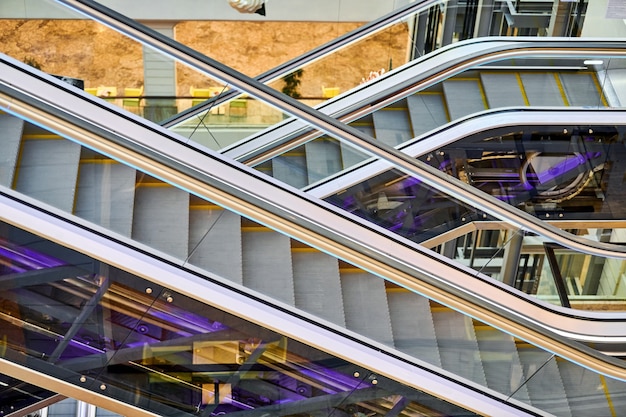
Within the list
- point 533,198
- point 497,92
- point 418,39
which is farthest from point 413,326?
point 418,39

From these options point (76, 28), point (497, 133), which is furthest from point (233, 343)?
point (497, 133)

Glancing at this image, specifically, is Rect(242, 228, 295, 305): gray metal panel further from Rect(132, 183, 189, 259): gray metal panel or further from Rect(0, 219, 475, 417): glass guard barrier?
Rect(0, 219, 475, 417): glass guard barrier

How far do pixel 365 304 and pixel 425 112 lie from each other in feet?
8.84

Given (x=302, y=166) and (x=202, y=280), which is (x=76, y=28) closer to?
(x=302, y=166)

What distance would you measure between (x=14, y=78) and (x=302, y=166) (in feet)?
7.38

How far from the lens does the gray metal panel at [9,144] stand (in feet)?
15.2

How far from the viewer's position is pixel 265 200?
5.04 metres

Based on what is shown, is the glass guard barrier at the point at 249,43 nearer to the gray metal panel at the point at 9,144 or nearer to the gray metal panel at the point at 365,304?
the gray metal panel at the point at 9,144

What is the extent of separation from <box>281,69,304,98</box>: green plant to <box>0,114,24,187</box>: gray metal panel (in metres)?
3.77

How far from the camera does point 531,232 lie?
623 centimetres

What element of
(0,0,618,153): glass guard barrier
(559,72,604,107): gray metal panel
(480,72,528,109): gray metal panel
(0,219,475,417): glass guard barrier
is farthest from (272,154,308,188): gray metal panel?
(559,72,604,107): gray metal panel

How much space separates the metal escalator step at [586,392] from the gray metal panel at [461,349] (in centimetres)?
48

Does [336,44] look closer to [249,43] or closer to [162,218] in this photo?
[162,218]

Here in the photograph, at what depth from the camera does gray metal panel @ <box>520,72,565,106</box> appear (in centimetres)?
869
